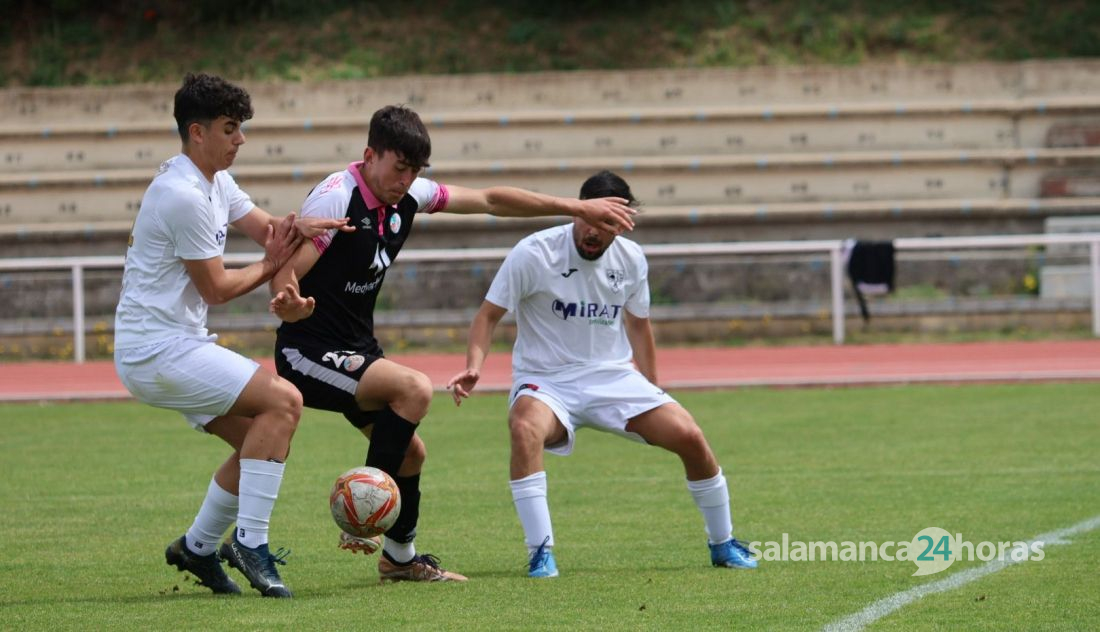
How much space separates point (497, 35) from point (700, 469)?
72.9ft

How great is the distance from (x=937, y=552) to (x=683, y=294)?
45.1ft

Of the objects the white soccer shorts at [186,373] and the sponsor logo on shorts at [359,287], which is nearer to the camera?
the white soccer shorts at [186,373]

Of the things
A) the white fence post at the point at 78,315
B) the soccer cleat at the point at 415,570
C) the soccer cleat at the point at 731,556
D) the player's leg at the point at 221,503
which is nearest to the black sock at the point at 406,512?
the soccer cleat at the point at 415,570

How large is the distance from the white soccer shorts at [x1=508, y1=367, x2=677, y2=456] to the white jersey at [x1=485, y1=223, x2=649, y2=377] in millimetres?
78

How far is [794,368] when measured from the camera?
17609 millimetres

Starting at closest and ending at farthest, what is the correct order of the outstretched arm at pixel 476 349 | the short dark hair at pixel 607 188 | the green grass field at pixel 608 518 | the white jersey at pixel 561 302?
the green grass field at pixel 608 518 → the outstretched arm at pixel 476 349 → the short dark hair at pixel 607 188 → the white jersey at pixel 561 302

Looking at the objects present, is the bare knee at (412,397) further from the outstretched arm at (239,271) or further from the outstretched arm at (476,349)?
the outstretched arm at (239,271)

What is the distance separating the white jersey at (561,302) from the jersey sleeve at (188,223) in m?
1.70

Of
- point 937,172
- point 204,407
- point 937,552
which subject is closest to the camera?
point 204,407

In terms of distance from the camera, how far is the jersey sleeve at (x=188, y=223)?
19.1 ft

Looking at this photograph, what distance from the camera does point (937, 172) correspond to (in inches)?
969

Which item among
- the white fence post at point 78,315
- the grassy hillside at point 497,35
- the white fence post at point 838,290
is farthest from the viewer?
the grassy hillside at point 497,35

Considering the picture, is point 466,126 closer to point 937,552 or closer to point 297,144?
point 297,144

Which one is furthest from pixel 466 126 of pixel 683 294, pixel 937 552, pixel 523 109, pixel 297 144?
pixel 937 552
